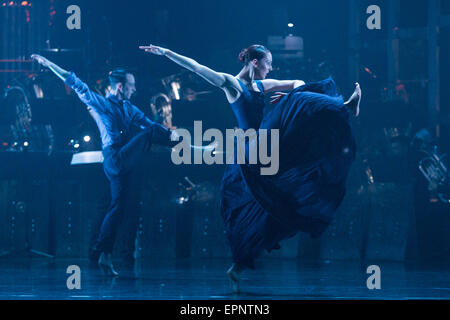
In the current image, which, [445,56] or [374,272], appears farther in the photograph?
[445,56]

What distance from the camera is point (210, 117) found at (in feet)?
25.5

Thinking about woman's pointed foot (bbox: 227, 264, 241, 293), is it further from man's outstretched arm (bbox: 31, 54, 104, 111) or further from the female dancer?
man's outstretched arm (bbox: 31, 54, 104, 111)

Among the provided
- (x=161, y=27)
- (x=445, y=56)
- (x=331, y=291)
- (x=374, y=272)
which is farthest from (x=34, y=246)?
(x=445, y=56)

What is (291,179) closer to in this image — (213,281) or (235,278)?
(235,278)

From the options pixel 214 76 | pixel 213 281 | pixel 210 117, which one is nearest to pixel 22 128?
pixel 210 117

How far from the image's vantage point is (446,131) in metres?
8.58

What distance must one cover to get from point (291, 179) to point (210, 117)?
3.04 meters

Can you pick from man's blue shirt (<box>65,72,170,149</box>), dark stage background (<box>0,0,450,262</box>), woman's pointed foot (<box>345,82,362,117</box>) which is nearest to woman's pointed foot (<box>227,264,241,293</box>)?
woman's pointed foot (<box>345,82,362,117</box>)

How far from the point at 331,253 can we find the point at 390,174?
1.05 metres

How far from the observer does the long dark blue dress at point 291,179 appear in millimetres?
4789

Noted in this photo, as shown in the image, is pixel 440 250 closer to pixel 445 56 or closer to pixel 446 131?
pixel 446 131

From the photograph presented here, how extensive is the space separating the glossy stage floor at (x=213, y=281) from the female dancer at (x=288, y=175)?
1.24 feet
